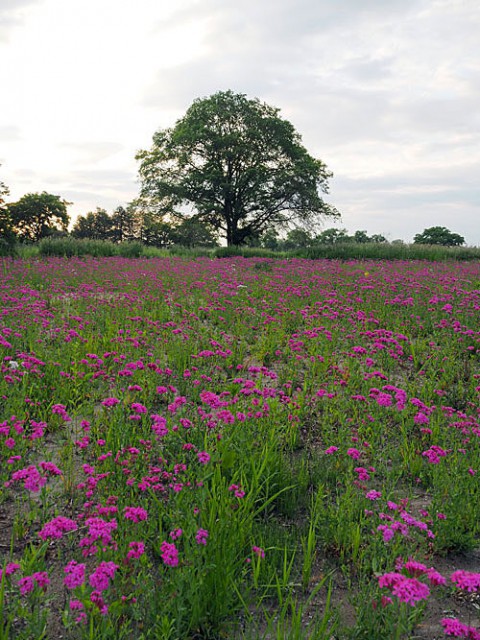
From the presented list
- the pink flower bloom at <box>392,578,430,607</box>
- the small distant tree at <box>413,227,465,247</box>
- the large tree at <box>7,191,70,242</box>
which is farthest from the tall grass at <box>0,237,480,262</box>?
the small distant tree at <box>413,227,465,247</box>

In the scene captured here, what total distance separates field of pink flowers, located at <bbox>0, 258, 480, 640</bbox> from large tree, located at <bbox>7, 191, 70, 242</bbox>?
6681 cm

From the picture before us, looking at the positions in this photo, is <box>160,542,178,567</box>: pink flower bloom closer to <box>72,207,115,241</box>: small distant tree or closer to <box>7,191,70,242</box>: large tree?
<box>7,191,70,242</box>: large tree

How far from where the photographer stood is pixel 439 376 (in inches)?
227

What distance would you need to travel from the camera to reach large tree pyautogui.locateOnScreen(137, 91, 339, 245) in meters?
35.8

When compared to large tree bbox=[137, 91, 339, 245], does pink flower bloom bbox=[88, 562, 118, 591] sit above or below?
below

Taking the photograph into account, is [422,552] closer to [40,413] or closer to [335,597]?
[335,597]

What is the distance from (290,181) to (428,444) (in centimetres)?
3454

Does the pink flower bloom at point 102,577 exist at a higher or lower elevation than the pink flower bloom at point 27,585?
higher

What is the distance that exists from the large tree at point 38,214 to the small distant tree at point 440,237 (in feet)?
193

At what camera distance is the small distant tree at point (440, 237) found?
75.4 metres

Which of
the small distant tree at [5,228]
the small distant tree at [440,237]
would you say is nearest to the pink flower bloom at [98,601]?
the small distant tree at [5,228]

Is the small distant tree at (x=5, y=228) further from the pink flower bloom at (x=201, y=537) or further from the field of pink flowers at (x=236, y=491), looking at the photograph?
the pink flower bloom at (x=201, y=537)

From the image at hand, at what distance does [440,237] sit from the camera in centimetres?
7600

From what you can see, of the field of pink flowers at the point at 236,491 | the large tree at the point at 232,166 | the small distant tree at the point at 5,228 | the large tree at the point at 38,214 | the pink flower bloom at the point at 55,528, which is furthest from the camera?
the large tree at the point at 38,214
